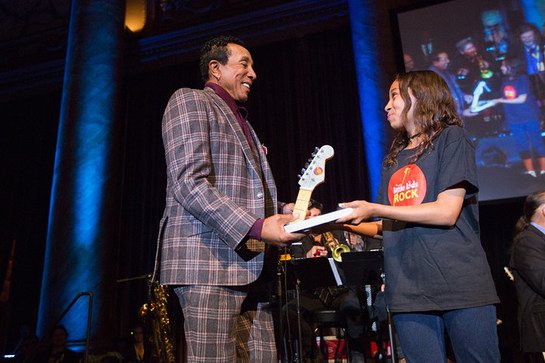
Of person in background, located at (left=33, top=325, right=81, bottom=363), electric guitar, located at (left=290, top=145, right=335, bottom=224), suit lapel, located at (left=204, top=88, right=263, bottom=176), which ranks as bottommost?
person in background, located at (left=33, top=325, right=81, bottom=363)

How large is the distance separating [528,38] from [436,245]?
600 centimetres

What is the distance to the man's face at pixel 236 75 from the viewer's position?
84.4 inches

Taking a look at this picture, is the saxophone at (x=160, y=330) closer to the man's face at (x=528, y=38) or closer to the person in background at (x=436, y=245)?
the person in background at (x=436, y=245)

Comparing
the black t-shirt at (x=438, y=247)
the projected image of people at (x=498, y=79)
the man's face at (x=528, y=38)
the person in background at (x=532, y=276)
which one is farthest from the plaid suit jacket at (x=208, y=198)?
the man's face at (x=528, y=38)

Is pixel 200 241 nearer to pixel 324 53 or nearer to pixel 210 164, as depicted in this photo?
pixel 210 164

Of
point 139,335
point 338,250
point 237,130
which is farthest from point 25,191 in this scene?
point 237,130

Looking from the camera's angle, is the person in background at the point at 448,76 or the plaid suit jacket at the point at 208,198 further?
the person in background at the point at 448,76

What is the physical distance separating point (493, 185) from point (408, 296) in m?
5.09

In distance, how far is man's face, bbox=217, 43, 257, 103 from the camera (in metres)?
2.14

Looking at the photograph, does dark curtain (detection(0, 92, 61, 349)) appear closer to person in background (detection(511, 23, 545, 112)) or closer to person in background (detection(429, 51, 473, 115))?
person in background (detection(429, 51, 473, 115))

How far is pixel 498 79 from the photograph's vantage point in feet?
20.6

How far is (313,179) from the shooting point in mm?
1806

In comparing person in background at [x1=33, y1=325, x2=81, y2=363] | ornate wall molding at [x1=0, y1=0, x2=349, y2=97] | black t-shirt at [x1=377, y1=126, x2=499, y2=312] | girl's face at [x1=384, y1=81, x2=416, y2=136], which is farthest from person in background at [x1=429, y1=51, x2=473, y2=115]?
person in background at [x1=33, y1=325, x2=81, y2=363]

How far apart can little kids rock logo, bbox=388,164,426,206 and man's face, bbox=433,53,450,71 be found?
542 cm
